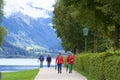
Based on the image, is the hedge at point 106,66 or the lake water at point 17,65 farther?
the lake water at point 17,65

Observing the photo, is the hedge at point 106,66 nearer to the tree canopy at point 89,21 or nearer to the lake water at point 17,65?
the tree canopy at point 89,21

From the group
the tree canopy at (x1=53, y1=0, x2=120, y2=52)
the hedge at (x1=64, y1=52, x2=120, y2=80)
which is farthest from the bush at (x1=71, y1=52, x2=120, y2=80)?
the tree canopy at (x1=53, y1=0, x2=120, y2=52)

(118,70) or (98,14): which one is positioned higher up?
(98,14)

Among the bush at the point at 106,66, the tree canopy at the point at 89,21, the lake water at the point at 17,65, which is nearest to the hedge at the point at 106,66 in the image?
the bush at the point at 106,66

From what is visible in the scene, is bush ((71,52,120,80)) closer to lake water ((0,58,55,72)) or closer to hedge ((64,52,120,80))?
hedge ((64,52,120,80))

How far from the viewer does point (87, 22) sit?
1821 inches

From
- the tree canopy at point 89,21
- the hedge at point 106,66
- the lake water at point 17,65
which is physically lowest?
the lake water at point 17,65

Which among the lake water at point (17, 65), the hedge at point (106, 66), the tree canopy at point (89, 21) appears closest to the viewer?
the hedge at point (106, 66)

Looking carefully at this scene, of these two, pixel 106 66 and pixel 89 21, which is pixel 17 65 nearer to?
pixel 89 21

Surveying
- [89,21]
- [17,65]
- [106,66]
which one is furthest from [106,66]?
[17,65]

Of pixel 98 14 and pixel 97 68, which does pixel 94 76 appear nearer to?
pixel 97 68

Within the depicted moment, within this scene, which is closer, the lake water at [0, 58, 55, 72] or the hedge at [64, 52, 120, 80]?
the hedge at [64, 52, 120, 80]

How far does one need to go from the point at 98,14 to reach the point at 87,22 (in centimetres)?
669

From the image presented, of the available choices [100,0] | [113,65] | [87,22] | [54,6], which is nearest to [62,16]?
[54,6]
